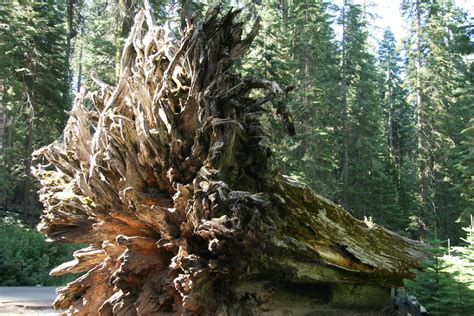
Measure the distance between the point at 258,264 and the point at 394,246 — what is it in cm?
292

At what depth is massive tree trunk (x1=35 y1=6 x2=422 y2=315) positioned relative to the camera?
5.20 m

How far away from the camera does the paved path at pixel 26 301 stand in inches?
328

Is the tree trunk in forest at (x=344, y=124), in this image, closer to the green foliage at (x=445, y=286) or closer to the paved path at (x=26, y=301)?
the paved path at (x=26, y=301)

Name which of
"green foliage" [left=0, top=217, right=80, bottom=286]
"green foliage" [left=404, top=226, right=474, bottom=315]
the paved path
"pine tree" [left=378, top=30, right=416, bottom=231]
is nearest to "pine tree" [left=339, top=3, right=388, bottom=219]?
"pine tree" [left=378, top=30, right=416, bottom=231]

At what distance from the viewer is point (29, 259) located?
14.5 meters

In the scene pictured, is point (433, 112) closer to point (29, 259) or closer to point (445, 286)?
point (29, 259)

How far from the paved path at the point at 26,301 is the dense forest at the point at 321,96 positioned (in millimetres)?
10154

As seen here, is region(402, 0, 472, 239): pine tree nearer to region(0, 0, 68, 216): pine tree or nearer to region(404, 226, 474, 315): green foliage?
region(0, 0, 68, 216): pine tree

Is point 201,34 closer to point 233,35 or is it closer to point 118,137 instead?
point 233,35

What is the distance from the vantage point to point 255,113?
21.1 ft

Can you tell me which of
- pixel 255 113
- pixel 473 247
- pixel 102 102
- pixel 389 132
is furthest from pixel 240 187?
pixel 389 132

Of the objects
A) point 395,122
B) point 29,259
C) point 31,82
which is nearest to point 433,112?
point 395,122

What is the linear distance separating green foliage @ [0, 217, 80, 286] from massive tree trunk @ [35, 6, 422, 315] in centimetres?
770

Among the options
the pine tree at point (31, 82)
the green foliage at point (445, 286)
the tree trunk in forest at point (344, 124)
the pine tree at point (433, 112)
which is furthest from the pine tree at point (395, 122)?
the green foliage at point (445, 286)
